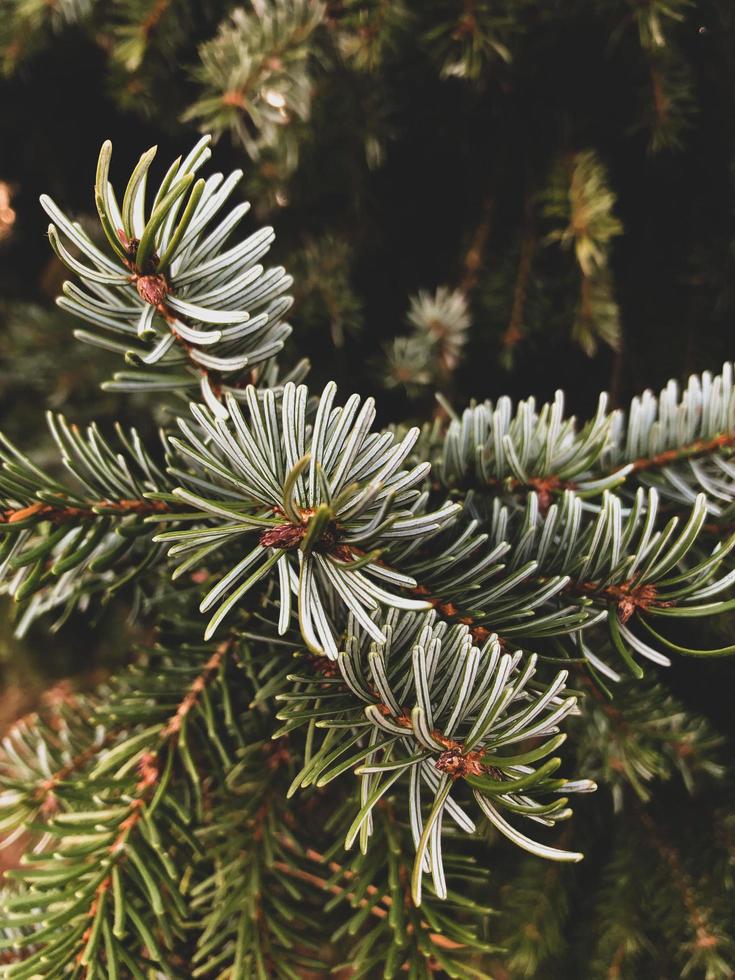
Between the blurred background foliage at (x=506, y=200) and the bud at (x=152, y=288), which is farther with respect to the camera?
the blurred background foliage at (x=506, y=200)

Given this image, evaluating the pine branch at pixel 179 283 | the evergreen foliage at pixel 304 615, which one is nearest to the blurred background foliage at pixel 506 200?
the evergreen foliage at pixel 304 615

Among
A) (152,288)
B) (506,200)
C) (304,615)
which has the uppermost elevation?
(506,200)

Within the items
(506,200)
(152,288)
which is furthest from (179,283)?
(506,200)

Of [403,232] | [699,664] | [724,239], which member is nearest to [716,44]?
[724,239]

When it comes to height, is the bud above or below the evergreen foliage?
above

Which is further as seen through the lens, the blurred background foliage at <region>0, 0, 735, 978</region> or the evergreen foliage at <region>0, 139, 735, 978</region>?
the blurred background foliage at <region>0, 0, 735, 978</region>

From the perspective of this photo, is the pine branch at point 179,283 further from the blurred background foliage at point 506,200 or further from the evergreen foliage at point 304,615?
the blurred background foliage at point 506,200

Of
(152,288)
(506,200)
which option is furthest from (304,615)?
(506,200)

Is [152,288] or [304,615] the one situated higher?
[152,288]

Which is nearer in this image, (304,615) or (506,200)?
(304,615)

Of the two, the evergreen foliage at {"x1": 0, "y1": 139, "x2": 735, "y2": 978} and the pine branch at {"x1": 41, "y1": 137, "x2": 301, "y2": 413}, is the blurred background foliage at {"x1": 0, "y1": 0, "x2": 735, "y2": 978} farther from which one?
the pine branch at {"x1": 41, "y1": 137, "x2": 301, "y2": 413}

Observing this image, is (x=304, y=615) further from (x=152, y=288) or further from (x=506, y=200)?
(x=506, y=200)

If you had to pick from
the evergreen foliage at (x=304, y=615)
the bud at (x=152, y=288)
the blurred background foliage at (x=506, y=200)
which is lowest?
the evergreen foliage at (x=304, y=615)

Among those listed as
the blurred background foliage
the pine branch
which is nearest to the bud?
the pine branch
